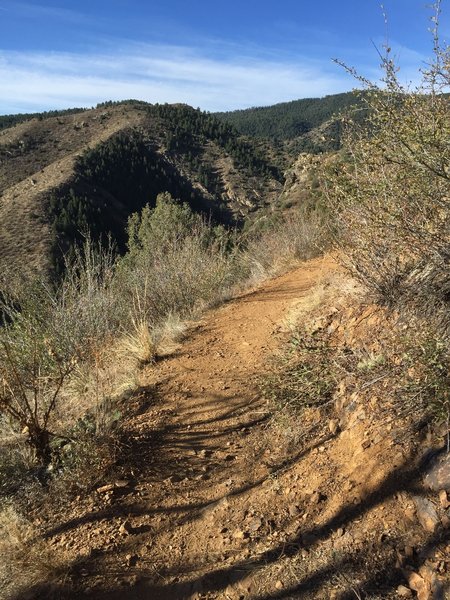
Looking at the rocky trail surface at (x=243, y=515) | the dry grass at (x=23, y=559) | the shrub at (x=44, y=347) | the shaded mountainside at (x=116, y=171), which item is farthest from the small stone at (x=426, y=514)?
the shaded mountainside at (x=116, y=171)

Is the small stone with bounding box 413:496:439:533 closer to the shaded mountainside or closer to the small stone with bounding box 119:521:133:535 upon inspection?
the small stone with bounding box 119:521:133:535

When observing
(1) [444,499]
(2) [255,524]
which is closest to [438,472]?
(1) [444,499]

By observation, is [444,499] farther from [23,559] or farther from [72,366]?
[72,366]

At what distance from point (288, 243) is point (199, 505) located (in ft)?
24.1

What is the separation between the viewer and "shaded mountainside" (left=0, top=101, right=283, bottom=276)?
5053 centimetres

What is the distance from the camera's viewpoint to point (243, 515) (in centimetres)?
241

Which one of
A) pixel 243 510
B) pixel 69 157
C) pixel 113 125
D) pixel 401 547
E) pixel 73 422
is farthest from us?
pixel 113 125

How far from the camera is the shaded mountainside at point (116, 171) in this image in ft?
166

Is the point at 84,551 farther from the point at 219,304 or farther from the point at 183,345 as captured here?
the point at 219,304

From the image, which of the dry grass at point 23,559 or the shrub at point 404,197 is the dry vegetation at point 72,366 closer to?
the dry grass at point 23,559

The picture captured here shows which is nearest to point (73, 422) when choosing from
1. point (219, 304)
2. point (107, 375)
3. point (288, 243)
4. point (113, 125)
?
point (107, 375)

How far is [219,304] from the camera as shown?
6590mm

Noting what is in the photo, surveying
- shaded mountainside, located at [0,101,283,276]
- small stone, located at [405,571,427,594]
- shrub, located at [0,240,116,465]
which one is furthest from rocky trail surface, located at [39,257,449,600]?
shaded mountainside, located at [0,101,283,276]

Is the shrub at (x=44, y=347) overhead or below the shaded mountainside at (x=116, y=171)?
below
